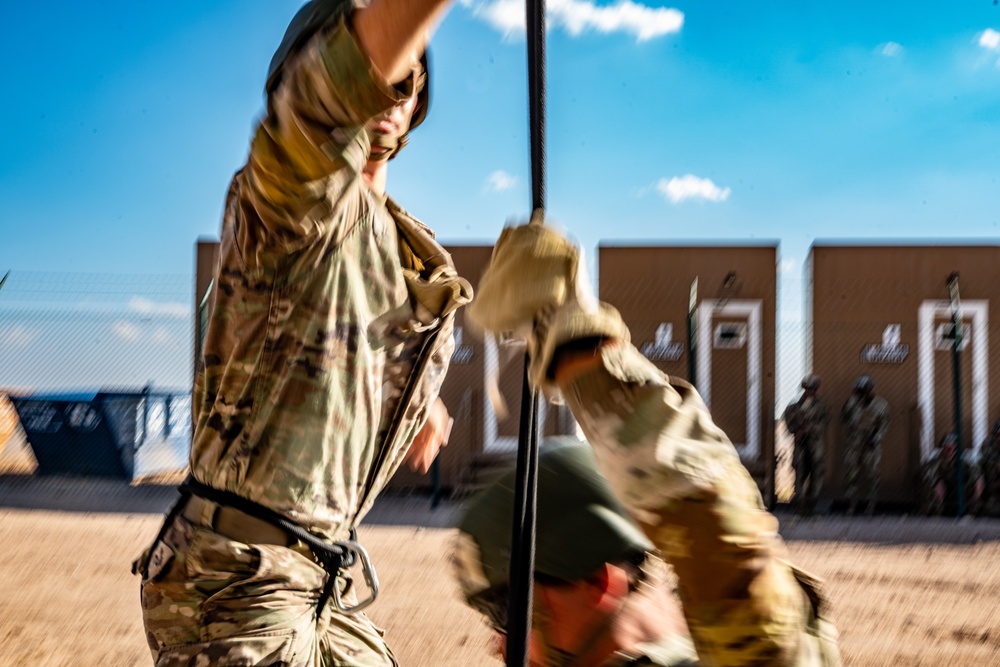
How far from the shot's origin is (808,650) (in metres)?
0.88

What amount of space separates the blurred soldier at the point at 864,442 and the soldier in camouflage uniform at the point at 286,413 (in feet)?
32.3

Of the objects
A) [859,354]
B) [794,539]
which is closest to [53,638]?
[794,539]

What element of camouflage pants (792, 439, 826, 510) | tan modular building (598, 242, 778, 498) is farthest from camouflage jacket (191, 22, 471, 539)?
camouflage pants (792, 439, 826, 510)

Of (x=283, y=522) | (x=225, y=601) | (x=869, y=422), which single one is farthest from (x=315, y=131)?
(x=869, y=422)

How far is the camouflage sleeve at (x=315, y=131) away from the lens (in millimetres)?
1261

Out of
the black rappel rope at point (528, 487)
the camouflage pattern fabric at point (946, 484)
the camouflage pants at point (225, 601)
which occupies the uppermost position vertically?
the black rappel rope at point (528, 487)

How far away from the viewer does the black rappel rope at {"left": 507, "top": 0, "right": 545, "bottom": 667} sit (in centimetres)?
99

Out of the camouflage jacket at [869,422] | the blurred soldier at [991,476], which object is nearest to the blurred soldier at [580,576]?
the camouflage jacket at [869,422]

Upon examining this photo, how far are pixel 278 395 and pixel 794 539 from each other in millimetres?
8074

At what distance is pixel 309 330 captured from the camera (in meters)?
1.59

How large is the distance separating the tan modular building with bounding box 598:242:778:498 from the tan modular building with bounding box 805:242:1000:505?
2.08 ft

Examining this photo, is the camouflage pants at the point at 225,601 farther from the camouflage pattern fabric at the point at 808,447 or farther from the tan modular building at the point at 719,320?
the camouflage pattern fabric at the point at 808,447

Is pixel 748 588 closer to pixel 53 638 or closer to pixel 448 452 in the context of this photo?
pixel 53 638

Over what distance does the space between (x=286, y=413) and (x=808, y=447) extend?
9810 millimetres
